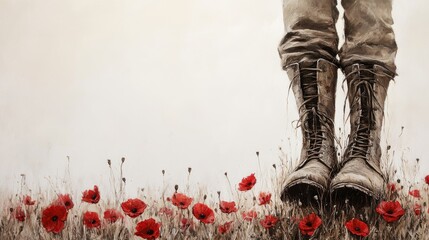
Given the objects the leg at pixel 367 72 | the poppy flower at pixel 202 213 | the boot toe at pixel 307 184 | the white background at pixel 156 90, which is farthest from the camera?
the white background at pixel 156 90

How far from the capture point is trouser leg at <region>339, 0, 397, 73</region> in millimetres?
1345

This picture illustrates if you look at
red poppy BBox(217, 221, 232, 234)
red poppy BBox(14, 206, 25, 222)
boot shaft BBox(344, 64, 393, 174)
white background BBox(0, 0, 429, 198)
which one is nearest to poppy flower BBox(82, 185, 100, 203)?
red poppy BBox(14, 206, 25, 222)

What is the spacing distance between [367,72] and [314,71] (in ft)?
0.42

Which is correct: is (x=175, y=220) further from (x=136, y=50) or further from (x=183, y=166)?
(x=136, y=50)

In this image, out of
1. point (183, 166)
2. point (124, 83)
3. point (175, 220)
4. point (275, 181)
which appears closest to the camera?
point (175, 220)

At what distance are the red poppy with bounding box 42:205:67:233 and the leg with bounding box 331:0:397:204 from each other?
644 millimetres

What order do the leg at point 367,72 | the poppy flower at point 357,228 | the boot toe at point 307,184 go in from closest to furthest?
the poppy flower at point 357,228 < the boot toe at point 307,184 < the leg at point 367,72

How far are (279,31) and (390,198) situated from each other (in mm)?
686

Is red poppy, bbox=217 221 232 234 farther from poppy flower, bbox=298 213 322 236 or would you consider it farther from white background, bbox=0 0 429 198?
white background, bbox=0 0 429 198

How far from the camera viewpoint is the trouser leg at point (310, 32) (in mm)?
1354

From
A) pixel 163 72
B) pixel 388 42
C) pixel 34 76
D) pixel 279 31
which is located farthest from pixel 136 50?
pixel 388 42

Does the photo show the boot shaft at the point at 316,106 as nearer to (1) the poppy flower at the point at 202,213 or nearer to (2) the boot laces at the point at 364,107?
(2) the boot laces at the point at 364,107

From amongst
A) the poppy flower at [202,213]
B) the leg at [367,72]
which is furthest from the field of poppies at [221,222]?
the leg at [367,72]

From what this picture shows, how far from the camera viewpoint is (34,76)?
5.46 ft
